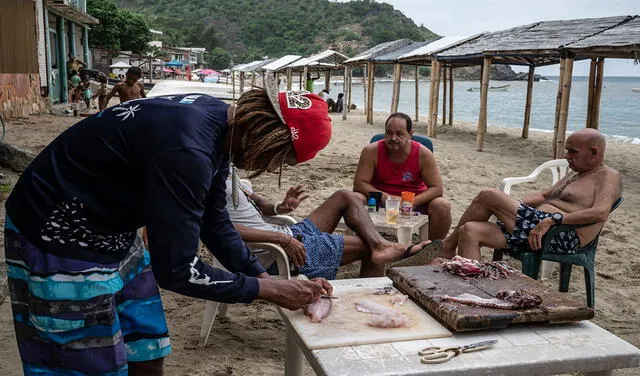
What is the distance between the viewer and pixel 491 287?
2359 mm

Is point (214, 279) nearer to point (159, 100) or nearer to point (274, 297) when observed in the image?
point (274, 297)

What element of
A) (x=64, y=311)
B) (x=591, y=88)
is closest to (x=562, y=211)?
(x=64, y=311)

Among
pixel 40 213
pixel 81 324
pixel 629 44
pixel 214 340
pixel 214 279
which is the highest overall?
pixel 629 44

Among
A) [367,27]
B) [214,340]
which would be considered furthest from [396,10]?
[214,340]

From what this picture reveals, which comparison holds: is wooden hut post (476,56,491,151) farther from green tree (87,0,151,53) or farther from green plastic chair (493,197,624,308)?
green tree (87,0,151,53)

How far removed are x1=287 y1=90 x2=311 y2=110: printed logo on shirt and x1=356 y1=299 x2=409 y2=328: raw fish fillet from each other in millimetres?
837

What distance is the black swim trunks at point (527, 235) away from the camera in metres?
3.78

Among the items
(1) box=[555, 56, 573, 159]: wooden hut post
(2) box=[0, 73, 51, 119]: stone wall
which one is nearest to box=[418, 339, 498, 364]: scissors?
(1) box=[555, 56, 573, 159]: wooden hut post

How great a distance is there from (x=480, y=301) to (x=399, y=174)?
2821 millimetres

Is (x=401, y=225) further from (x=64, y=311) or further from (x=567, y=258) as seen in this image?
(x=64, y=311)

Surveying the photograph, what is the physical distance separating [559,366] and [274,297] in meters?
0.95

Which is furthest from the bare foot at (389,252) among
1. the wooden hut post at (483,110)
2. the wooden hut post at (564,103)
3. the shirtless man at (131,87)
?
the wooden hut post at (483,110)

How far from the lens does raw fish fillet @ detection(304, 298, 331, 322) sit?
2094 millimetres

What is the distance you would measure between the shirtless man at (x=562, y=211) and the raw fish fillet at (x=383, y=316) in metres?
1.88
